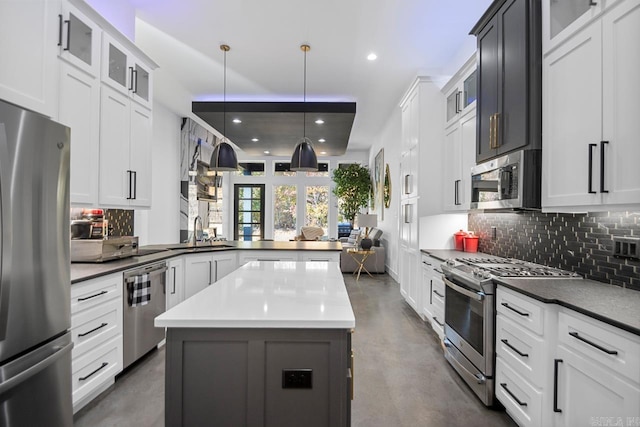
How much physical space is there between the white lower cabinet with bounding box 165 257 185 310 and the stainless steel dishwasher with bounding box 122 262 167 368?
0.15 metres

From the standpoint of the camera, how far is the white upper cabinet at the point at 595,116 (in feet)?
4.95

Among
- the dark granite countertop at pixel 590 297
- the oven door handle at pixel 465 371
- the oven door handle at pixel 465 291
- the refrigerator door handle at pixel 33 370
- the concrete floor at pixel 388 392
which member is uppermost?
the dark granite countertop at pixel 590 297

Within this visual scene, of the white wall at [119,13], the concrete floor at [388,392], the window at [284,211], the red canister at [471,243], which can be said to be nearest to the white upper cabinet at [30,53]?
the white wall at [119,13]

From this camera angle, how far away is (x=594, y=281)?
2078mm

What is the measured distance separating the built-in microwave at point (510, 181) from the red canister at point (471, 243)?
3.08 ft

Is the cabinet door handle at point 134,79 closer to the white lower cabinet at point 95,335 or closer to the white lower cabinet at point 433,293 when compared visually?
the white lower cabinet at point 95,335

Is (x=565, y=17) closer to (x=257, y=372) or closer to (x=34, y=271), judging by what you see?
(x=257, y=372)

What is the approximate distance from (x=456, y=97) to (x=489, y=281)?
223 centimetres

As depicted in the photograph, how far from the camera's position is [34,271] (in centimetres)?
151

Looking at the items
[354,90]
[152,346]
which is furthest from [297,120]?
[152,346]

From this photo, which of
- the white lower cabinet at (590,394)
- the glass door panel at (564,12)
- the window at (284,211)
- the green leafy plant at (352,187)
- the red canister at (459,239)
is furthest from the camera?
the window at (284,211)

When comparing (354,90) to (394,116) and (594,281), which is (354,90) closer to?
(394,116)

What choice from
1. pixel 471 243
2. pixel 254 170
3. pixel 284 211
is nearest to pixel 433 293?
pixel 471 243

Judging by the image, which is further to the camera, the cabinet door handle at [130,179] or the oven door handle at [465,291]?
the cabinet door handle at [130,179]
